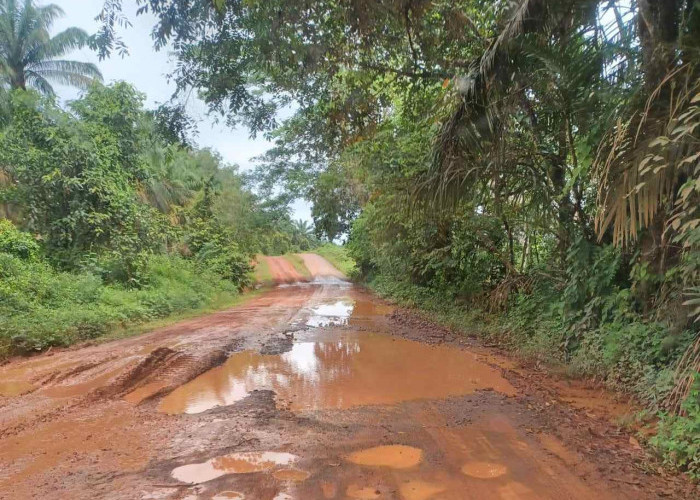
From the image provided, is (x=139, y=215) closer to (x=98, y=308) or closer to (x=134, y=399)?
(x=98, y=308)

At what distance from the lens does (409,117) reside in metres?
9.45

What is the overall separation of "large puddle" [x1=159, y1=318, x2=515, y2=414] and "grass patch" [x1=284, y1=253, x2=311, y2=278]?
23239 mm

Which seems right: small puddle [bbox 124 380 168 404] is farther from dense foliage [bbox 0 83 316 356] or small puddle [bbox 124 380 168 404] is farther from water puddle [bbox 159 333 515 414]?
dense foliage [bbox 0 83 316 356]

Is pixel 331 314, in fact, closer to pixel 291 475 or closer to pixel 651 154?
pixel 291 475

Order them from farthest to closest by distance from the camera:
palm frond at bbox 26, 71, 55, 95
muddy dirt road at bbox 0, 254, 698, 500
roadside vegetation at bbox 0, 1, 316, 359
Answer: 1. palm frond at bbox 26, 71, 55, 95
2. roadside vegetation at bbox 0, 1, 316, 359
3. muddy dirt road at bbox 0, 254, 698, 500

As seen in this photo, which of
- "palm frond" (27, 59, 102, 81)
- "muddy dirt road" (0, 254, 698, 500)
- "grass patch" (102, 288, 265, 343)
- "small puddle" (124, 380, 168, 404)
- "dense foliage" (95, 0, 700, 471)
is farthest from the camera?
"palm frond" (27, 59, 102, 81)

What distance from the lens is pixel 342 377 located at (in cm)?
647

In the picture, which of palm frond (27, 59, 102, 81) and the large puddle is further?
palm frond (27, 59, 102, 81)

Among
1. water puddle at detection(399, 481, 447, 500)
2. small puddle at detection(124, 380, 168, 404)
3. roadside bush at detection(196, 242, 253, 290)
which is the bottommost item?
water puddle at detection(399, 481, 447, 500)

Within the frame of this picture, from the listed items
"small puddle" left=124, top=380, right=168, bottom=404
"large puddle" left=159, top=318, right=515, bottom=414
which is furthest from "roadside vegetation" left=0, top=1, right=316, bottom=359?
"large puddle" left=159, top=318, right=515, bottom=414

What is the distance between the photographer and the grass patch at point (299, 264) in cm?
3270

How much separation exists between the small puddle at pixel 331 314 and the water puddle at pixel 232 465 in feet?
23.2

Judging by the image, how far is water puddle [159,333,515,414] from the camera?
17.9 ft

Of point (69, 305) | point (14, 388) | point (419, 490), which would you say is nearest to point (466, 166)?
point (419, 490)
